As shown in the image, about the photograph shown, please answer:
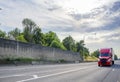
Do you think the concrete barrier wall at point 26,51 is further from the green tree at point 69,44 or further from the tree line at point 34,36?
the green tree at point 69,44

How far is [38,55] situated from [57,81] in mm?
41760

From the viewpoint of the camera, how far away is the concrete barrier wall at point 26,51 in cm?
4233

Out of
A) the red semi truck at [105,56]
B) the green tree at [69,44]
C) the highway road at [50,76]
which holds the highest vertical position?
the green tree at [69,44]

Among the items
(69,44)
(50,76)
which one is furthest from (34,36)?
(50,76)

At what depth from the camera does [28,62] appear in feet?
161

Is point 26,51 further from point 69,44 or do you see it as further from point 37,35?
point 69,44

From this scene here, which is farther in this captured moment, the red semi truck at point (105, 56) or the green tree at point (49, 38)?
the green tree at point (49, 38)

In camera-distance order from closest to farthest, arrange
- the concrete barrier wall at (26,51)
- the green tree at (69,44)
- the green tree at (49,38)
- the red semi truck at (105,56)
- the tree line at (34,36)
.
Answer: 1. the concrete barrier wall at (26,51)
2. the red semi truck at (105,56)
3. the tree line at (34,36)
4. the green tree at (49,38)
5. the green tree at (69,44)


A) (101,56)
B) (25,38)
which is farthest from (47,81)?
(25,38)

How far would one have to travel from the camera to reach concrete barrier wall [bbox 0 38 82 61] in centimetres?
4233

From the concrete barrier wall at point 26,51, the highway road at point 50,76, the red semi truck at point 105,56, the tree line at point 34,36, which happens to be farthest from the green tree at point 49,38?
the highway road at point 50,76

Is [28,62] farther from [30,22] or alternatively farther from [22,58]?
[30,22]

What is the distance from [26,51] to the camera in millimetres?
51062

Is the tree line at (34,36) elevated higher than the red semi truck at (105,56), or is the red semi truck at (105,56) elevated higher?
the tree line at (34,36)
